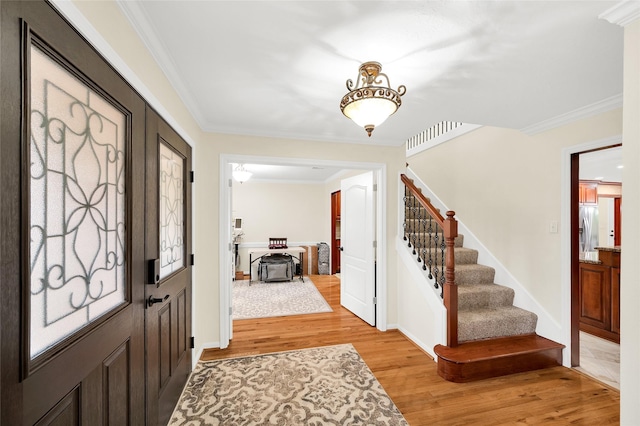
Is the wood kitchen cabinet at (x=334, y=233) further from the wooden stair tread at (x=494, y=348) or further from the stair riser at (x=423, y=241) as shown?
the wooden stair tread at (x=494, y=348)

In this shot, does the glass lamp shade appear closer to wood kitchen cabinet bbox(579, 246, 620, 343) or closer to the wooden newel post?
the wooden newel post

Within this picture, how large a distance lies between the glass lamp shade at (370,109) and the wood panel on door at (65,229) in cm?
118

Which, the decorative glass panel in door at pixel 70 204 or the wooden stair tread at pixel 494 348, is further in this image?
the wooden stair tread at pixel 494 348

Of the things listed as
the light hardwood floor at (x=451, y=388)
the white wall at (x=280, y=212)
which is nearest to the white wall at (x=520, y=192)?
the light hardwood floor at (x=451, y=388)

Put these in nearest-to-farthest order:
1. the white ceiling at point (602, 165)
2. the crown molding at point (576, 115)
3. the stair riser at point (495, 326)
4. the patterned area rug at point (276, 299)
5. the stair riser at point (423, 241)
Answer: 1. the crown molding at point (576, 115)
2. the stair riser at point (495, 326)
3. the stair riser at point (423, 241)
4. the white ceiling at point (602, 165)
5. the patterned area rug at point (276, 299)

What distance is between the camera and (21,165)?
0.73 metres

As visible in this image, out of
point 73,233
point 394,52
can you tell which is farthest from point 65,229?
point 394,52

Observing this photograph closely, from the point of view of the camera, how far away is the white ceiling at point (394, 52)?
1.29 m

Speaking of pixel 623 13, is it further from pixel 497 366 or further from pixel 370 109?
pixel 497 366

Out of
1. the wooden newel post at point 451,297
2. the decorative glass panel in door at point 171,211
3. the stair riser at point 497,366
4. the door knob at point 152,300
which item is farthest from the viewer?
the wooden newel post at point 451,297

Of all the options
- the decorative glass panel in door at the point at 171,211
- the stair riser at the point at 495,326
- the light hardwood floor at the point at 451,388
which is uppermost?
the decorative glass panel in door at the point at 171,211

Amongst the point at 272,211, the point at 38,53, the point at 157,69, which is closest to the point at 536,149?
the point at 157,69

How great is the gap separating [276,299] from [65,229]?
3952 mm

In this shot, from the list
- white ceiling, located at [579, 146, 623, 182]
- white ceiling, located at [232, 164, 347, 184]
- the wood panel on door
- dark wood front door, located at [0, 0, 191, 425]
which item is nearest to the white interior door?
white ceiling, located at [232, 164, 347, 184]
